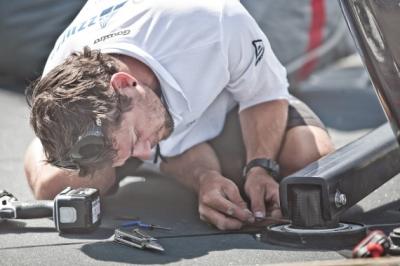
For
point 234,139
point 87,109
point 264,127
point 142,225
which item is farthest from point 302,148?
point 87,109

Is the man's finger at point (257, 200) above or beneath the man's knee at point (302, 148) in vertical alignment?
beneath

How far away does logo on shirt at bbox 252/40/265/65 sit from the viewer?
2.84m

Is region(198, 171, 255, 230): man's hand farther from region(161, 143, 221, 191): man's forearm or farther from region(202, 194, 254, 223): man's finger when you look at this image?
region(161, 143, 221, 191): man's forearm

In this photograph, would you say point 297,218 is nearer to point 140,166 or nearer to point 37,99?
point 37,99

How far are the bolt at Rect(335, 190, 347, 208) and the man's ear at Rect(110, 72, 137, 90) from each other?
63cm

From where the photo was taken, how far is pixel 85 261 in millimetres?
2340

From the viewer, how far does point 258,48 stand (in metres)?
2.86

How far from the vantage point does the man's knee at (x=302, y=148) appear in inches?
118

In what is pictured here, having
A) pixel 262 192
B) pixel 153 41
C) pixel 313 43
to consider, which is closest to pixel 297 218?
pixel 262 192

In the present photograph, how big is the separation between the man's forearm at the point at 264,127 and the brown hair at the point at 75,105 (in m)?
0.62

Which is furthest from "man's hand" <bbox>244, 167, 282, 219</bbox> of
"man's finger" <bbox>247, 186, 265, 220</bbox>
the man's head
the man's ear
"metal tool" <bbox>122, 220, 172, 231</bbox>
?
the man's ear

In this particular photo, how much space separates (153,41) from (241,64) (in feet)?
1.02

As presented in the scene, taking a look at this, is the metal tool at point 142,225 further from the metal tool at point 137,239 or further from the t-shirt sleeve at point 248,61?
the t-shirt sleeve at point 248,61

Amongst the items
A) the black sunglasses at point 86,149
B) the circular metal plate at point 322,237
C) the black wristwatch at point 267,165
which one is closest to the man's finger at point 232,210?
the circular metal plate at point 322,237
